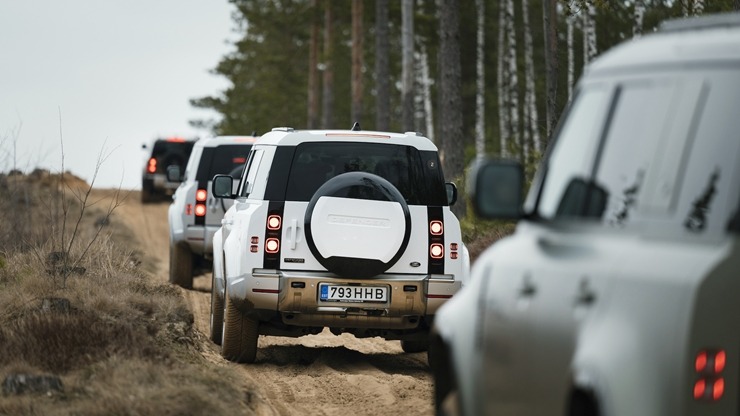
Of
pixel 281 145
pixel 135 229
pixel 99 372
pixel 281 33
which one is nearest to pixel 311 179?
pixel 281 145

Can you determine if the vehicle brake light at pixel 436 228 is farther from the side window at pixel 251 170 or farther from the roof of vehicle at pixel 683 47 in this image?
the roof of vehicle at pixel 683 47

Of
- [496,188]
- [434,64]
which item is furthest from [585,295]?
[434,64]

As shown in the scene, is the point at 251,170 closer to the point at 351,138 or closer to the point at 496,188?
the point at 351,138

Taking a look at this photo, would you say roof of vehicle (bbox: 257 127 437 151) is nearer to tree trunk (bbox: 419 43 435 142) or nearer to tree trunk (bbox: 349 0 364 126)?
tree trunk (bbox: 349 0 364 126)

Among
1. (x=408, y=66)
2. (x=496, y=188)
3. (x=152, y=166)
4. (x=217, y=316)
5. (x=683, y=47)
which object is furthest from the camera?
(x=152, y=166)

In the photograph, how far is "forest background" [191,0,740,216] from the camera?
106 ft

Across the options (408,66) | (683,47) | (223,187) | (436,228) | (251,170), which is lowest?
(436,228)

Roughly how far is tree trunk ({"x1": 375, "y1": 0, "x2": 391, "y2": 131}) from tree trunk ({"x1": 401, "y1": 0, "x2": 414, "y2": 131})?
12.3ft

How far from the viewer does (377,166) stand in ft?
43.5

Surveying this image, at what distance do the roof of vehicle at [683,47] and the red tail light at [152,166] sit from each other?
37.9 metres

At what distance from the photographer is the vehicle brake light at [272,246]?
12773 millimetres

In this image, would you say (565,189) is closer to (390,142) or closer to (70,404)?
(70,404)

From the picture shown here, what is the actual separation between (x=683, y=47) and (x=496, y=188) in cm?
109

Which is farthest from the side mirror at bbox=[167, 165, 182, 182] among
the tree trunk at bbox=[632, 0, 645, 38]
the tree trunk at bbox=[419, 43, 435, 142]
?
the tree trunk at bbox=[419, 43, 435, 142]
